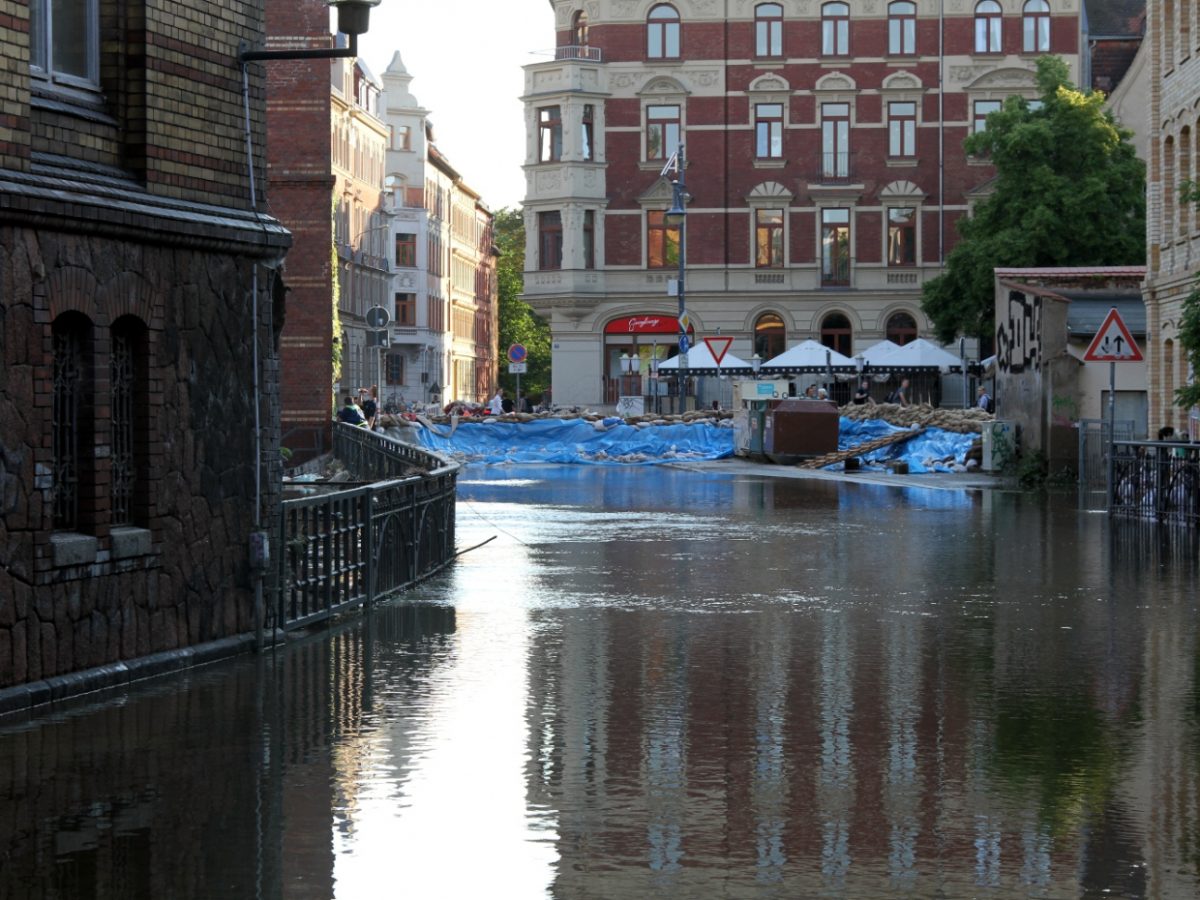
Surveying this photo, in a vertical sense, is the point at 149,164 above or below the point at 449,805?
above

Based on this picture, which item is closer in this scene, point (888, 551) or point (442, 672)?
point (442, 672)

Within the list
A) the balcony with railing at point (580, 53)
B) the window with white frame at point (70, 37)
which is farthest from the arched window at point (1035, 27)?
the window with white frame at point (70, 37)

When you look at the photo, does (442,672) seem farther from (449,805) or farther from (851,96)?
(851,96)

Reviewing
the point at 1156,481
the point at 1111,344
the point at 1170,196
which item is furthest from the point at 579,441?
the point at 1156,481

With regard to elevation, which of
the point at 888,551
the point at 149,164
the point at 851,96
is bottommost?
the point at 888,551

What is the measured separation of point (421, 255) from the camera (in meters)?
114

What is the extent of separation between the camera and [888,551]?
21109mm

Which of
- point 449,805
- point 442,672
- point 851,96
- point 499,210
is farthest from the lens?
point 499,210

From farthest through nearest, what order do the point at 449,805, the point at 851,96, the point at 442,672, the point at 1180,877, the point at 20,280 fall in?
the point at 851,96, the point at 442,672, the point at 20,280, the point at 449,805, the point at 1180,877

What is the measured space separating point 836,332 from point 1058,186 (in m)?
13.3

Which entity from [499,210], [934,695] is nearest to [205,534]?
[934,695]

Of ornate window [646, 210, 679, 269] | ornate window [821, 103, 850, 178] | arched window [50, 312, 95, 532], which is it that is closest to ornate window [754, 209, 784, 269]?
ornate window [821, 103, 850, 178]

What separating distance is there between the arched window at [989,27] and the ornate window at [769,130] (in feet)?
24.0

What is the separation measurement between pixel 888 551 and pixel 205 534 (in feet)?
33.1
